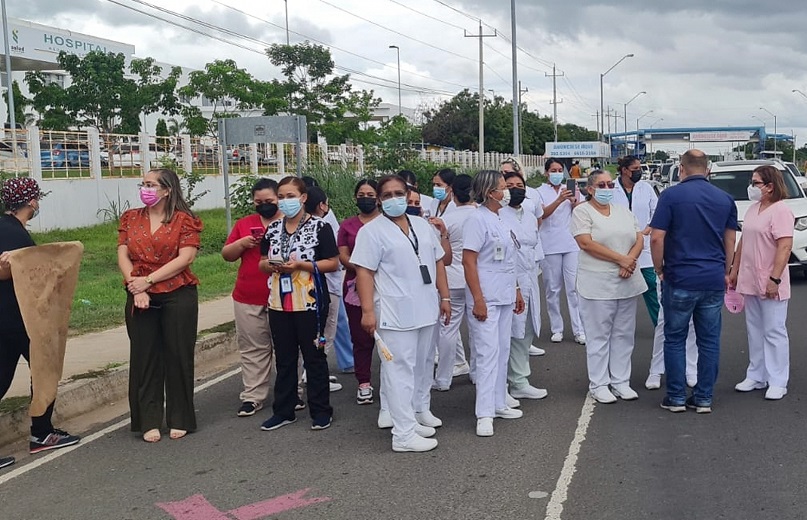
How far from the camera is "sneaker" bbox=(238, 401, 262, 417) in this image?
7148 mm

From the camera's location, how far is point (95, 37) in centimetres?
5047

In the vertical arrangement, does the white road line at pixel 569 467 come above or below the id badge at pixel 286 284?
below

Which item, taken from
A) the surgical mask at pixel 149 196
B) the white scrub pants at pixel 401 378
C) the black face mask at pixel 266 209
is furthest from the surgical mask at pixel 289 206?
the white scrub pants at pixel 401 378

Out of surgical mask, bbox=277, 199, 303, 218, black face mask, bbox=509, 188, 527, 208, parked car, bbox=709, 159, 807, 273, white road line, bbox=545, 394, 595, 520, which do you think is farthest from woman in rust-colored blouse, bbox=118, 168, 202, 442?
parked car, bbox=709, 159, 807, 273

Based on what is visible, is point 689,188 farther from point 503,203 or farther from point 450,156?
point 450,156

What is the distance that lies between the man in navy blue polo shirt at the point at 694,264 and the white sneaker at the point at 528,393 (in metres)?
1.00

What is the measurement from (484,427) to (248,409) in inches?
78.7

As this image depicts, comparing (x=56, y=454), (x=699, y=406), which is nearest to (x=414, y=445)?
(x=699, y=406)

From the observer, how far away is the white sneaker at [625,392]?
23.7 ft

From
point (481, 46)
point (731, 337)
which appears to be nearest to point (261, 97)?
point (481, 46)

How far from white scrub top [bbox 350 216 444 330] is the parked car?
8895 mm

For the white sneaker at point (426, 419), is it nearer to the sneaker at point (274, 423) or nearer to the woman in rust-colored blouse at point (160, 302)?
the sneaker at point (274, 423)

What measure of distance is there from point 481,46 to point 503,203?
122 feet

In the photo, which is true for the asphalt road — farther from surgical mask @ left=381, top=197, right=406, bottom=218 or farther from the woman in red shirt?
surgical mask @ left=381, top=197, right=406, bottom=218
